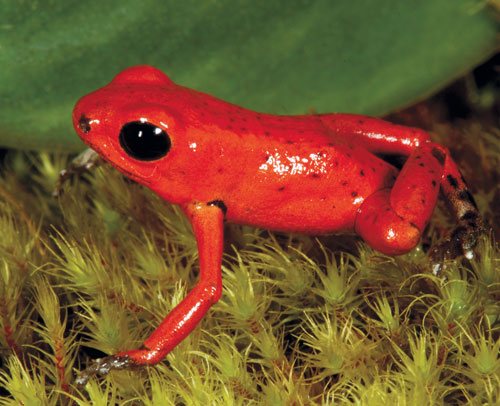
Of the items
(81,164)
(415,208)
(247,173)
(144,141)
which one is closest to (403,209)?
(415,208)

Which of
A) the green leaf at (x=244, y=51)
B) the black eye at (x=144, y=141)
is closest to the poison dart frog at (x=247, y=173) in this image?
the black eye at (x=144, y=141)

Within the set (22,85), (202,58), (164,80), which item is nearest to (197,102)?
(164,80)

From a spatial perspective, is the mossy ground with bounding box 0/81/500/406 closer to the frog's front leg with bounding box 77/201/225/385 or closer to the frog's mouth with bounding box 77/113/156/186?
the frog's front leg with bounding box 77/201/225/385

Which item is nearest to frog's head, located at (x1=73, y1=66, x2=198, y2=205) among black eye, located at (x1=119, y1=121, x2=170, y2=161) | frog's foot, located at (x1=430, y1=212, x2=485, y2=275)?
black eye, located at (x1=119, y1=121, x2=170, y2=161)

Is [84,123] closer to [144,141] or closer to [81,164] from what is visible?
[144,141]

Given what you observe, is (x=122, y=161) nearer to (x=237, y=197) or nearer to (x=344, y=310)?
(x=237, y=197)
